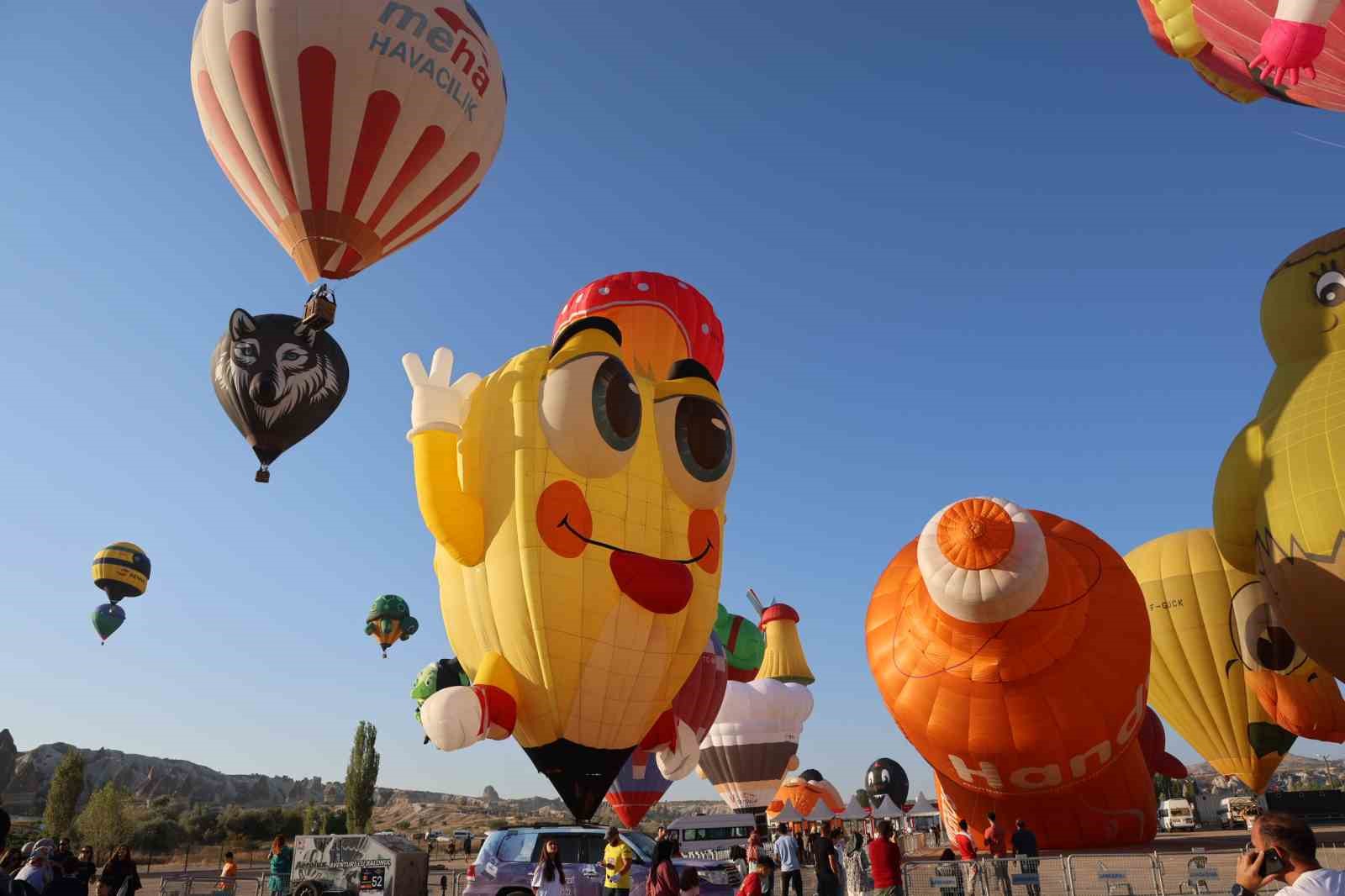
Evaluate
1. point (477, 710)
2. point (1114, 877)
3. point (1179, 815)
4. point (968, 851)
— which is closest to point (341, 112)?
point (477, 710)

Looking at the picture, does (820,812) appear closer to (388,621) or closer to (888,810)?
(888,810)

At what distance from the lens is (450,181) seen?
54.7ft

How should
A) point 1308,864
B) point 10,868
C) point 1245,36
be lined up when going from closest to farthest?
point 1308,864
point 10,868
point 1245,36

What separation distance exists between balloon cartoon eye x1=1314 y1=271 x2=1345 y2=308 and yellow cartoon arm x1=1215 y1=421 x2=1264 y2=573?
2139 millimetres

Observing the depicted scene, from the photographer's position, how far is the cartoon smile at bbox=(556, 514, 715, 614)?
1366 centimetres

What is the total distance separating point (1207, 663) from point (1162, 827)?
2251 cm

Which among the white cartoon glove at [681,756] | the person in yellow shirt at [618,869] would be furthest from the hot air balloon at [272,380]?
the person in yellow shirt at [618,869]

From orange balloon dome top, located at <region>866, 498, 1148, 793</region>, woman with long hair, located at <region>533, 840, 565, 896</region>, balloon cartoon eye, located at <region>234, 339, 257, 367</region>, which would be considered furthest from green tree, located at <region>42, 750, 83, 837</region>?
orange balloon dome top, located at <region>866, 498, 1148, 793</region>

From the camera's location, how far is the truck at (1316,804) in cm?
2936

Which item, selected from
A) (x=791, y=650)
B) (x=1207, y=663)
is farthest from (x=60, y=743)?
(x=1207, y=663)

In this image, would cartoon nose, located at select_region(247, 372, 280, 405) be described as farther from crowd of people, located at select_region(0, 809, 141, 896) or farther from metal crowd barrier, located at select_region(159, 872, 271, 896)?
crowd of people, located at select_region(0, 809, 141, 896)

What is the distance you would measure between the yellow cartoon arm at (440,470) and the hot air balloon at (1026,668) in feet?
21.8

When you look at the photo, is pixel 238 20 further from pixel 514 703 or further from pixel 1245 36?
pixel 1245 36

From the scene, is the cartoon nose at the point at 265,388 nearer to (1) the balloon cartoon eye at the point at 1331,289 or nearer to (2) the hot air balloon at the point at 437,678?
(2) the hot air balloon at the point at 437,678
